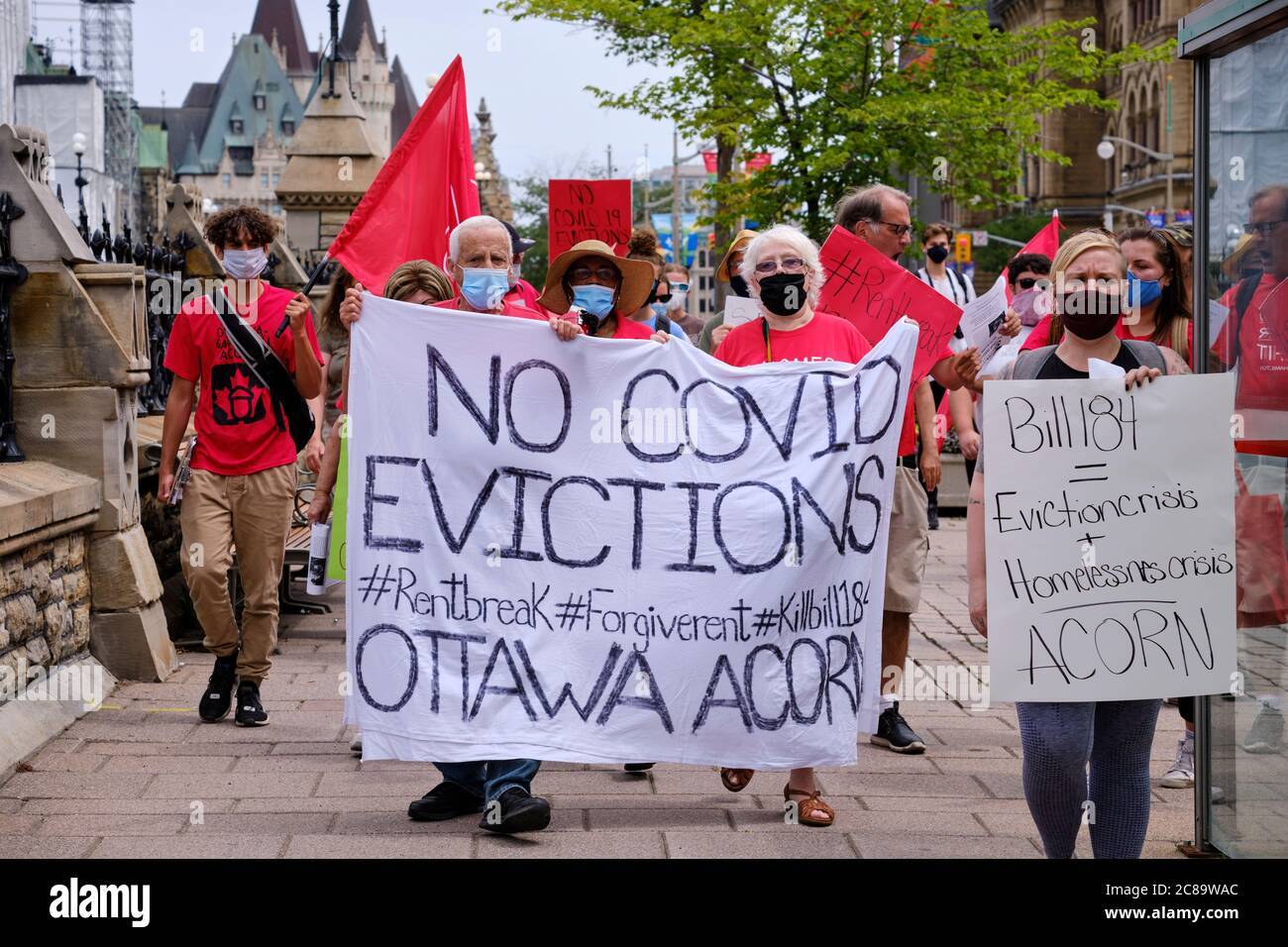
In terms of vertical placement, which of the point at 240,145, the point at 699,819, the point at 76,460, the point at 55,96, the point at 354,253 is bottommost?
the point at 699,819

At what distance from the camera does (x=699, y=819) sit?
549 centimetres

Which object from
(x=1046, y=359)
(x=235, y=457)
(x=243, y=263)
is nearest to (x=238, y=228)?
(x=243, y=263)

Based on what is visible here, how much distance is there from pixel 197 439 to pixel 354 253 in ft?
3.58

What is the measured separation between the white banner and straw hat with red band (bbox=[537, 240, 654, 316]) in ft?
6.12

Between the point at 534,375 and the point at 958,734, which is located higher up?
the point at 534,375

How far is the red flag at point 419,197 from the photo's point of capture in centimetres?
741

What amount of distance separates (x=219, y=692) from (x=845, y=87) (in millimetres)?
16104

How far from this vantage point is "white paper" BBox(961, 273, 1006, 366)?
7.37 meters

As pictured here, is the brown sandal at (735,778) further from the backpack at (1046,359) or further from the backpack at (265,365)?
the backpack at (265,365)

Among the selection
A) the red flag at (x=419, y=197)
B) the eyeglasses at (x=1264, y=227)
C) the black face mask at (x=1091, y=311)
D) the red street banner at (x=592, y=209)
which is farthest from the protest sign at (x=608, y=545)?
the red street banner at (x=592, y=209)
